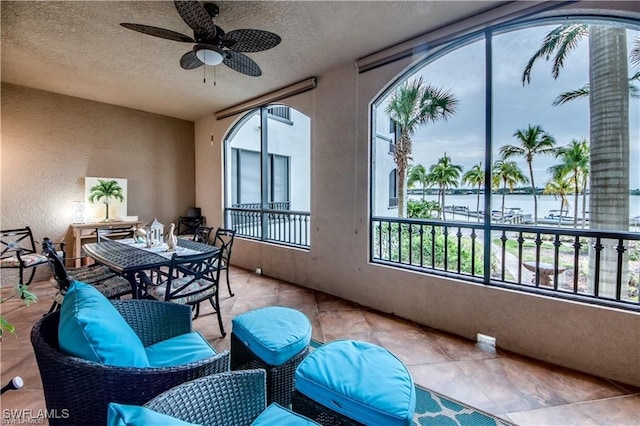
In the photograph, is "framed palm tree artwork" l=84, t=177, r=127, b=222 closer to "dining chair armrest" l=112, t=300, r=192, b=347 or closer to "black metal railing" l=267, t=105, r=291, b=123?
"black metal railing" l=267, t=105, r=291, b=123

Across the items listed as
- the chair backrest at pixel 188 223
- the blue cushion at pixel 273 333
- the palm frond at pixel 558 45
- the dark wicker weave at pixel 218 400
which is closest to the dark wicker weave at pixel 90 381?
the dark wicker weave at pixel 218 400

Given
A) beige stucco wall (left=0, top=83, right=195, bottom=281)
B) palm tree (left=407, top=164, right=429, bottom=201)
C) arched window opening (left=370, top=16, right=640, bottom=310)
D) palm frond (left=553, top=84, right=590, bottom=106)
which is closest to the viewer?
arched window opening (left=370, top=16, right=640, bottom=310)

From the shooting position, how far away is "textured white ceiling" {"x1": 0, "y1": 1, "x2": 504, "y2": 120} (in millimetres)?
2527

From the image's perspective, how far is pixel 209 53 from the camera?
99.9 inches

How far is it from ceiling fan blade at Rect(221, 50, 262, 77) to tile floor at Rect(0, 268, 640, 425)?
265cm

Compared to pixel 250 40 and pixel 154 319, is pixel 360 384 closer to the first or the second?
pixel 154 319

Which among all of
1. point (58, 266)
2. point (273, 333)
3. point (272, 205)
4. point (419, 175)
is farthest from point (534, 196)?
point (272, 205)

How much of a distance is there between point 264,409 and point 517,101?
143 inches

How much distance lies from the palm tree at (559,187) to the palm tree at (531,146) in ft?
0.43

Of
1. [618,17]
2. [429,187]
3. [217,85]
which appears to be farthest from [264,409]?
[217,85]

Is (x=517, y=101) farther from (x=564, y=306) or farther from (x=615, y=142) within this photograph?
(x=564, y=306)

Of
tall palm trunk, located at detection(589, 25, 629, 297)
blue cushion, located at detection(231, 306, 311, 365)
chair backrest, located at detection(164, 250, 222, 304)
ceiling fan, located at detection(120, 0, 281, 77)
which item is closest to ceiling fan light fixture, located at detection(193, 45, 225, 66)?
ceiling fan, located at detection(120, 0, 281, 77)

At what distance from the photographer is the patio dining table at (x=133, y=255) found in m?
2.47

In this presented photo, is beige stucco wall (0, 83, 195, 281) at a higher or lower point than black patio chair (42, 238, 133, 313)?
higher
